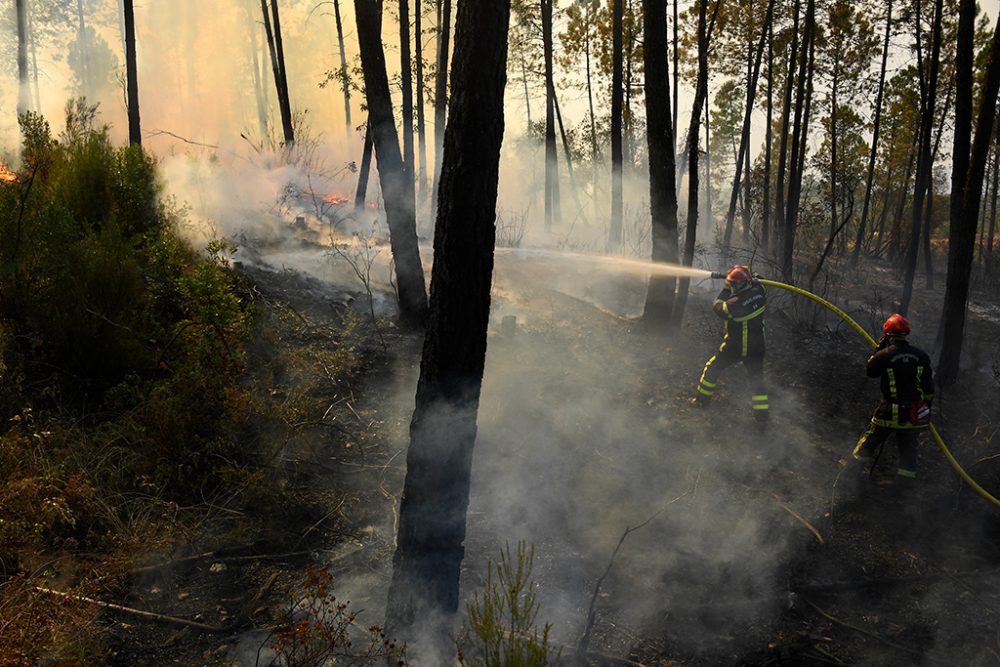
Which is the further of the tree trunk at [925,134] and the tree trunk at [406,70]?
the tree trunk at [406,70]

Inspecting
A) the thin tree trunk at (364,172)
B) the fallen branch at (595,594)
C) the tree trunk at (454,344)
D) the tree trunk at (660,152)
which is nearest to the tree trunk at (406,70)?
the thin tree trunk at (364,172)

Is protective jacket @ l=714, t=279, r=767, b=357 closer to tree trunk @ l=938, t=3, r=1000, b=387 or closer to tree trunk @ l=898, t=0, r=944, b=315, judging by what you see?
tree trunk @ l=938, t=3, r=1000, b=387

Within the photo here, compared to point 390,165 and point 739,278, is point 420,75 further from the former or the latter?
point 739,278

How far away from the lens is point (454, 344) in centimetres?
421

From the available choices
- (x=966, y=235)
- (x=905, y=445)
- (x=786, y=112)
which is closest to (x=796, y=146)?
(x=786, y=112)

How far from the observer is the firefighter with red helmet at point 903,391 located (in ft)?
21.4

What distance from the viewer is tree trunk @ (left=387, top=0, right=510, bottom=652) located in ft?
12.9

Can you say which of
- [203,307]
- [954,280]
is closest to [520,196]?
[954,280]

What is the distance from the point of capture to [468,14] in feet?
12.6

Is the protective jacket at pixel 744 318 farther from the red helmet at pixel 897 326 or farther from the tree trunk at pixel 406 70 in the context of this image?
the tree trunk at pixel 406 70

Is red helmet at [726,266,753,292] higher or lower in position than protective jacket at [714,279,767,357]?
higher

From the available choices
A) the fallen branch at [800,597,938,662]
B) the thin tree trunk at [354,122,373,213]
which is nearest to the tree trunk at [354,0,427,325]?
the fallen branch at [800,597,938,662]

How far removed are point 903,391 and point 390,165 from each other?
623 cm

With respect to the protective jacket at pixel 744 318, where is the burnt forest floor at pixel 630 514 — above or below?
below
